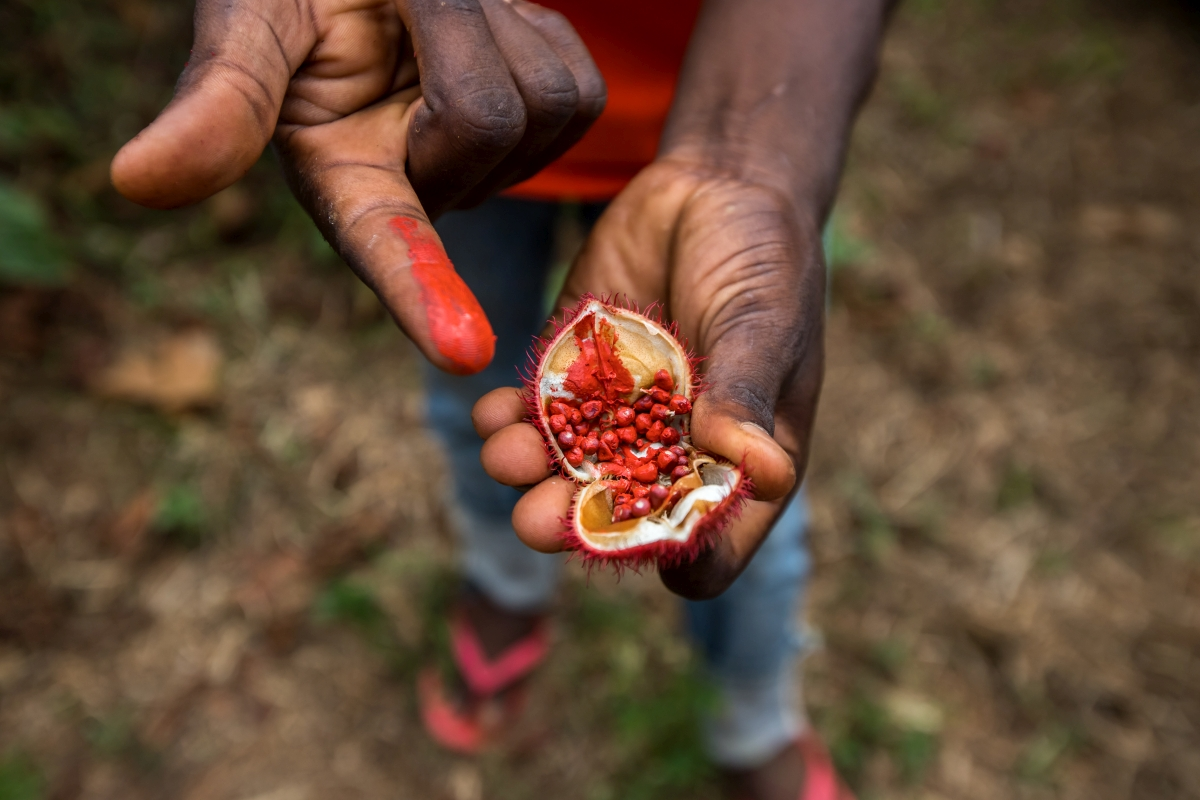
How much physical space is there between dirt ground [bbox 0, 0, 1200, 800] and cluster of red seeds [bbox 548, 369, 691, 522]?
58.6 inches

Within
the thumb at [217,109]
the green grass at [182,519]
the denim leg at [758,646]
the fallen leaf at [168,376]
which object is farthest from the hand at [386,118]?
the fallen leaf at [168,376]

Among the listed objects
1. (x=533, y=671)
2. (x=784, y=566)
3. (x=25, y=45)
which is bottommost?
(x=533, y=671)

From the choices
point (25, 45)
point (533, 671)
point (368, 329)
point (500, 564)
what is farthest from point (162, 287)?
point (533, 671)

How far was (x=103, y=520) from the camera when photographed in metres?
3.47

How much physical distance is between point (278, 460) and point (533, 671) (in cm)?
142

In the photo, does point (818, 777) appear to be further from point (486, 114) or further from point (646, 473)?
point (486, 114)

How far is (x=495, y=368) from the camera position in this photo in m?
2.59

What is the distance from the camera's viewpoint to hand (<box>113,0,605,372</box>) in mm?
1370

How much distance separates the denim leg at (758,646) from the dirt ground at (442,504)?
16 centimetres

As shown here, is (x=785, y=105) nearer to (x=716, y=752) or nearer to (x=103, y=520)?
(x=716, y=752)

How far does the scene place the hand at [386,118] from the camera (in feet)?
4.50

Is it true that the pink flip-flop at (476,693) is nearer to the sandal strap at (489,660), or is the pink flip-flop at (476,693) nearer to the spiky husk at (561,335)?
the sandal strap at (489,660)

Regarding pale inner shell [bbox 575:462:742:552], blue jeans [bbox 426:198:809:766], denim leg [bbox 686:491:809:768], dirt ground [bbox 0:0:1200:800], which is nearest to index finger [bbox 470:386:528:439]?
pale inner shell [bbox 575:462:742:552]

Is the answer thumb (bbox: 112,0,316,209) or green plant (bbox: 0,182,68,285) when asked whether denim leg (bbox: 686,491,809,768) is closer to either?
thumb (bbox: 112,0,316,209)
